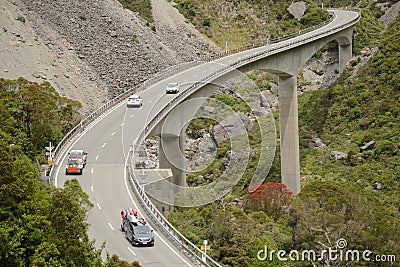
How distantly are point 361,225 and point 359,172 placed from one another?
27230 millimetres

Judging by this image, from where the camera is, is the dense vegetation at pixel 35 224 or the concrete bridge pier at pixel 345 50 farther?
the concrete bridge pier at pixel 345 50

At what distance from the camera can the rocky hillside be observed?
77250 mm

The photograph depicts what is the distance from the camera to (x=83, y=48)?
87.2 meters

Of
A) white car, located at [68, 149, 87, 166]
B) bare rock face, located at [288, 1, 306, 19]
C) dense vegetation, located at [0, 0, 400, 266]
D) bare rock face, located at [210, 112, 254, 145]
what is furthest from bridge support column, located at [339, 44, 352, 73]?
white car, located at [68, 149, 87, 166]

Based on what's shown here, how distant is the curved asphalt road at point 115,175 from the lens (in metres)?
36.8

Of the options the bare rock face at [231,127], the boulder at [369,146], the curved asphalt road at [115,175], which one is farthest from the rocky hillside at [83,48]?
the boulder at [369,146]

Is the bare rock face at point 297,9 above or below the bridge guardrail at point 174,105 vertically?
above

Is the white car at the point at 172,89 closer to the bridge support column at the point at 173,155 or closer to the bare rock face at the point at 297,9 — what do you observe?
the bridge support column at the point at 173,155

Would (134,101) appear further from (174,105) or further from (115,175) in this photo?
(115,175)

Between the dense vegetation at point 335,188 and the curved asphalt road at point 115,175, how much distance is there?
4.50 metres

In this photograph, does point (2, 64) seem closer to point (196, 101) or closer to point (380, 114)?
point (196, 101)

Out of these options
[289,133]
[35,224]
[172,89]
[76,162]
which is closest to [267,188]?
[172,89]

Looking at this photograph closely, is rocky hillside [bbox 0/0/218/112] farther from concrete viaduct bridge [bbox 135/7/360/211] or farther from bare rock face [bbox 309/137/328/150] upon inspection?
bare rock face [bbox 309/137/328/150]

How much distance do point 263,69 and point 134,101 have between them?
2062cm
